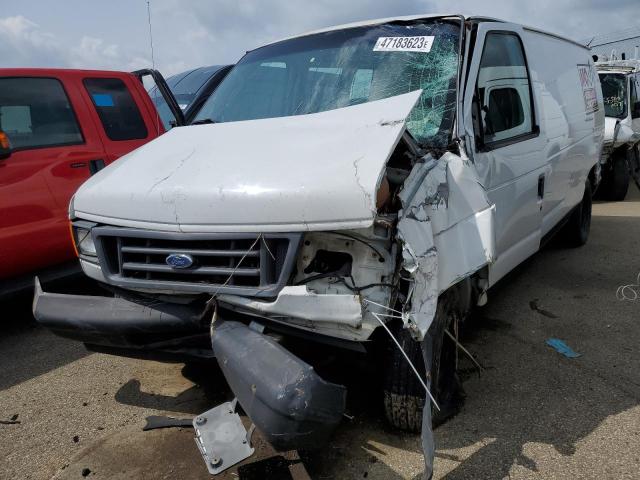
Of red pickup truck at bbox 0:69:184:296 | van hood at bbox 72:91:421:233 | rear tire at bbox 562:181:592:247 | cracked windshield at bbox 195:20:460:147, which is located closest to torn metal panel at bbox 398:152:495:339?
van hood at bbox 72:91:421:233

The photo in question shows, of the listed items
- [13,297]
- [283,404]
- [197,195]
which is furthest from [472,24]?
[13,297]

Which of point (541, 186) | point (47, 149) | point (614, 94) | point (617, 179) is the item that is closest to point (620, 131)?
point (617, 179)

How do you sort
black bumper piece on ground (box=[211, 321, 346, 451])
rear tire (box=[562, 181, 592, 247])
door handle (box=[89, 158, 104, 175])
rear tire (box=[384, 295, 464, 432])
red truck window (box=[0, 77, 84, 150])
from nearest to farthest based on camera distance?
black bumper piece on ground (box=[211, 321, 346, 451]) < rear tire (box=[384, 295, 464, 432]) < red truck window (box=[0, 77, 84, 150]) < door handle (box=[89, 158, 104, 175]) < rear tire (box=[562, 181, 592, 247])

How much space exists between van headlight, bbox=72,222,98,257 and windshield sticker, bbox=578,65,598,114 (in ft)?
15.6

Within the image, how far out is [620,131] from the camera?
8.90m

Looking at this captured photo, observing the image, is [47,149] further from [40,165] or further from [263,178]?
[263,178]

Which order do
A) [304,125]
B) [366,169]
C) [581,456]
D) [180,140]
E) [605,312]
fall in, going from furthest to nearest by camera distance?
[605,312]
[180,140]
[304,125]
[581,456]
[366,169]

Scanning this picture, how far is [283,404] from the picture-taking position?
2.00 m

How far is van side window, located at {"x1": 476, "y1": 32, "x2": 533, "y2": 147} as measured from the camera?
333 centimetres

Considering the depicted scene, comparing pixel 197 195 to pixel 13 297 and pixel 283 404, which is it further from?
pixel 13 297

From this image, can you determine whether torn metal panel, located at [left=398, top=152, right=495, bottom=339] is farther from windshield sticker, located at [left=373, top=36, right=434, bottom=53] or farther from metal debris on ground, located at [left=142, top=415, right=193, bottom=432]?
metal debris on ground, located at [left=142, top=415, right=193, bottom=432]

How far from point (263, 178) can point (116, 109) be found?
Result: 3.29m

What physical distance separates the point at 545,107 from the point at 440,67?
1.44m

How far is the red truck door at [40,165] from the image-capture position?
13.6 ft
